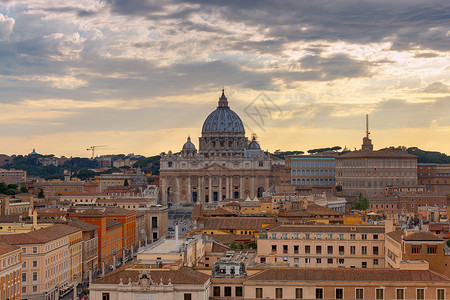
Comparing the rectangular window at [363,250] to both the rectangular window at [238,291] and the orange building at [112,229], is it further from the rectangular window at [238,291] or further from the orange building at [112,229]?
the orange building at [112,229]

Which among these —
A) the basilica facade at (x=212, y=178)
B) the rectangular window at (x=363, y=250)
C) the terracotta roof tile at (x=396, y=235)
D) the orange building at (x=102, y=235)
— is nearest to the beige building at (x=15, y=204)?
the orange building at (x=102, y=235)

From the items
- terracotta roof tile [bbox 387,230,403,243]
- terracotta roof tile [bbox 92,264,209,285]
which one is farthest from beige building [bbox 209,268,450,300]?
terracotta roof tile [bbox 387,230,403,243]

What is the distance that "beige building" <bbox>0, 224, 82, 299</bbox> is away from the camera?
58.6 meters

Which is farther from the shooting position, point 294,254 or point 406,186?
point 406,186

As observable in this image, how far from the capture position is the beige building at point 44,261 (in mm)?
58625

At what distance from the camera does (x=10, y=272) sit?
50812 mm

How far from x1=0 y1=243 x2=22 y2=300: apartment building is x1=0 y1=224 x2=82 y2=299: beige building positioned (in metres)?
4.79

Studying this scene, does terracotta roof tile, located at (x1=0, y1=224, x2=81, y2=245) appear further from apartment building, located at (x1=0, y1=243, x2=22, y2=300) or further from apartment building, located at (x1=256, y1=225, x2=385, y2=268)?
apartment building, located at (x1=256, y1=225, x2=385, y2=268)

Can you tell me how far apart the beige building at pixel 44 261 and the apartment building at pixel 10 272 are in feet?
15.7

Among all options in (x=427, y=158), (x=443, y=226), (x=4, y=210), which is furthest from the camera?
(x=427, y=158)

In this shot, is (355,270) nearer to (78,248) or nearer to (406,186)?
(78,248)

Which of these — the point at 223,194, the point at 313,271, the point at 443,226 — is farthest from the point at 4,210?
the point at 223,194

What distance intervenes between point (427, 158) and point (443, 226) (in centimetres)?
12629

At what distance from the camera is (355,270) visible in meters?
40.3
